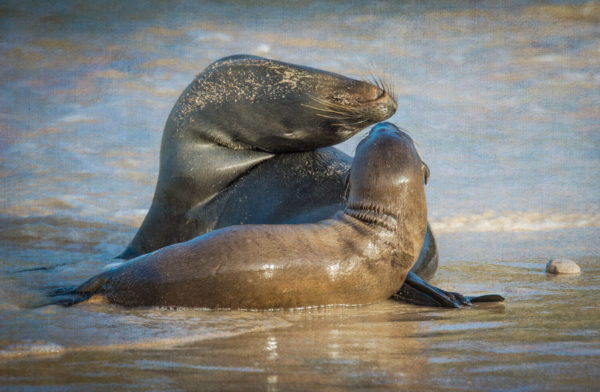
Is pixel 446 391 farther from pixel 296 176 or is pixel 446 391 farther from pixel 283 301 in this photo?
pixel 296 176

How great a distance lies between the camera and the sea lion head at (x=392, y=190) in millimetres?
3723

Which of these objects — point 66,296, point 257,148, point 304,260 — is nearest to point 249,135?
point 257,148

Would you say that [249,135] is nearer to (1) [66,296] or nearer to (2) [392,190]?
(2) [392,190]

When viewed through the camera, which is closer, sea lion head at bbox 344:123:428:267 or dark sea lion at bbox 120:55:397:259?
sea lion head at bbox 344:123:428:267

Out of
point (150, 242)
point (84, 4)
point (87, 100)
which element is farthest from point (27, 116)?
point (150, 242)

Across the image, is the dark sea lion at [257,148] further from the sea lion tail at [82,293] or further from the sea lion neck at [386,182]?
the sea lion tail at [82,293]

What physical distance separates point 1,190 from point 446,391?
28.6 ft

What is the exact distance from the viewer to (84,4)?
15.7 m

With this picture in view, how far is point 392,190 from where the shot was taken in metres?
3.78

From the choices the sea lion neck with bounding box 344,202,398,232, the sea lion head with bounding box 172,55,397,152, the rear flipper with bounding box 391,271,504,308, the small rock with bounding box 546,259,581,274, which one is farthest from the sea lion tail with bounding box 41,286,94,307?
the small rock with bounding box 546,259,581,274

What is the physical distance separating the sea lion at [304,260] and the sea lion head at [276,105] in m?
0.77

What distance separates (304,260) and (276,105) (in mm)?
1698

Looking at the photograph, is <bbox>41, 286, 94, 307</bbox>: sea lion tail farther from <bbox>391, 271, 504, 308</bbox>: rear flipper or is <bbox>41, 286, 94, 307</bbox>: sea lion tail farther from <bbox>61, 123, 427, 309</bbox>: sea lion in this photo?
<bbox>391, 271, 504, 308</bbox>: rear flipper

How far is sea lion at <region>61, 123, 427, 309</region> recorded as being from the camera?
323cm
